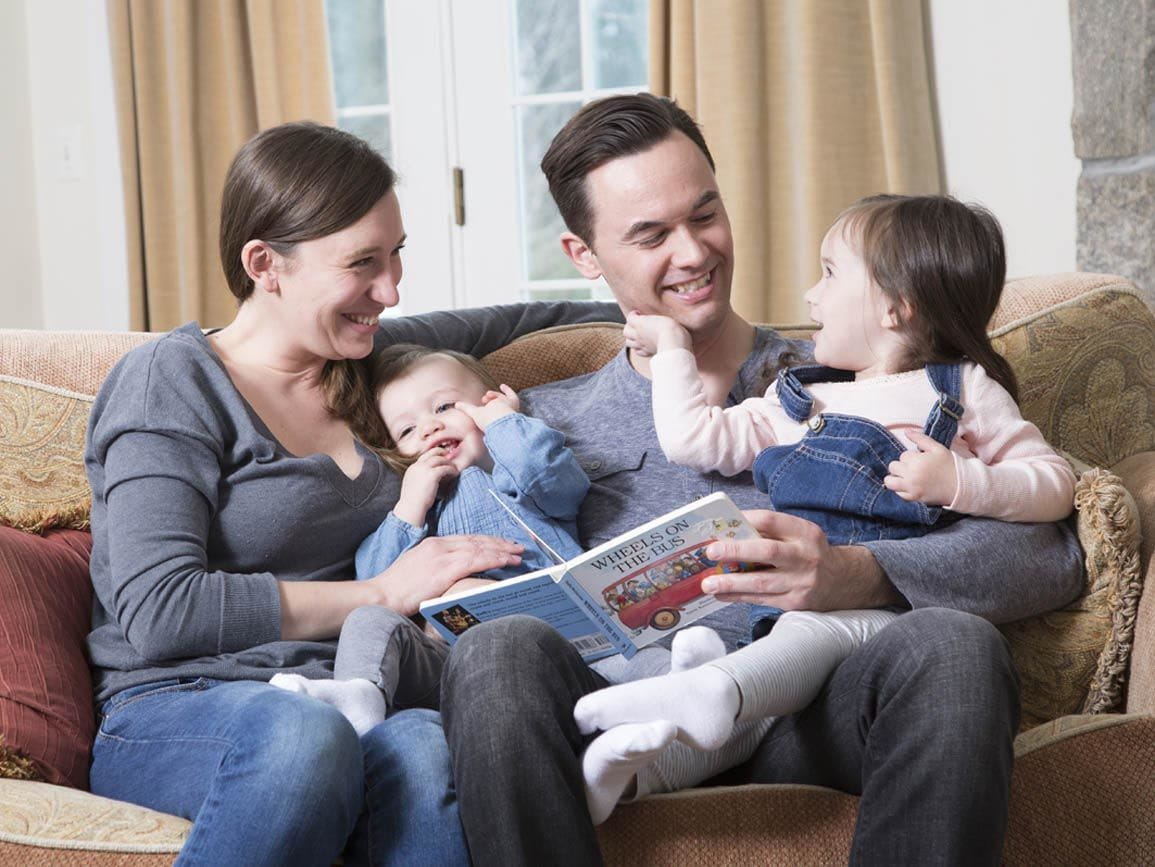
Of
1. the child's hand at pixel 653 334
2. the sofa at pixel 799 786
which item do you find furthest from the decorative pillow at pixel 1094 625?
the child's hand at pixel 653 334

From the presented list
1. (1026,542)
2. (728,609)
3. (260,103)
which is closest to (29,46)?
(260,103)

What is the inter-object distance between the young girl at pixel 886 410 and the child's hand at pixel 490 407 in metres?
0.22

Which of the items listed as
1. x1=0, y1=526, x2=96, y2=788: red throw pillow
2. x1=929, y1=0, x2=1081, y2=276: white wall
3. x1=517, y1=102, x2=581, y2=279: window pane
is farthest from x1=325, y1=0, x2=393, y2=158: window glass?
x1=0, y1=526, x2=96, y2=788: red throw pillow

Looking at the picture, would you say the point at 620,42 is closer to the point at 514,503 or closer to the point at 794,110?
the point at 794,110

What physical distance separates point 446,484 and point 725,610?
43 cm

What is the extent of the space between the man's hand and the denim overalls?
10cm

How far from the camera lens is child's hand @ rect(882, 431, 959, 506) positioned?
62.6 inches

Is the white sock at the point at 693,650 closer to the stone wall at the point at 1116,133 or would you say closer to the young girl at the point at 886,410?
the young girl at the point at 886,410

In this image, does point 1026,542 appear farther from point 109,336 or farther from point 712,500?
point 109,336

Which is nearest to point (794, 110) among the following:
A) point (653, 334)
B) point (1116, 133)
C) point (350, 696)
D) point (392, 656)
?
point (1116, 133)

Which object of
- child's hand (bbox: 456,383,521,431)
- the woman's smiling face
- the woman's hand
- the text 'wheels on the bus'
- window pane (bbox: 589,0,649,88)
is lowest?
the text 'wheels on the bus'

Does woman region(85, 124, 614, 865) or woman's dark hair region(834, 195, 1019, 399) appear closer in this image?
woman region(85, 124, 614, 865)

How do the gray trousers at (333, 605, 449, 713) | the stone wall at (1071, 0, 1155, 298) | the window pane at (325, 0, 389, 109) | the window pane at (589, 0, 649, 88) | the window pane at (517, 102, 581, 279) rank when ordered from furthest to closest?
the window pane at (325, 0, 389, 109) → the window pane at (517, 102, 581, 279) → the window pane at (589, 0, 649, 88) → the stone wall at (1071, 0, 1155, 298) → the gray trousers at (333, 605, 449, 713)

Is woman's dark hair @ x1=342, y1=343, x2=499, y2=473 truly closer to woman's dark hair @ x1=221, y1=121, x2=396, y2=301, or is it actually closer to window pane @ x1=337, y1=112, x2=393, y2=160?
woman's dark hair @ x1=221, y1=121, x2=396, y2=301
